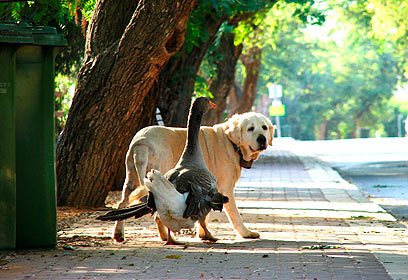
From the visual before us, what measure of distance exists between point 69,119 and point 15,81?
4.33 m

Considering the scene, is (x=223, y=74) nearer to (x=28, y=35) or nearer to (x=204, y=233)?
(x=204, y=233)

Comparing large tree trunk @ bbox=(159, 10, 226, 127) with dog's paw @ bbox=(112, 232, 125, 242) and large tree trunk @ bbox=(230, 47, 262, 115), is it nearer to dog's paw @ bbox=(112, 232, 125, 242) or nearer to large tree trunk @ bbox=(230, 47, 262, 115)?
dog's paw @ bbox=(112, 232, 125, 242)

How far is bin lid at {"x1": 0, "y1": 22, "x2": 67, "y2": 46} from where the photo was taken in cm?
732

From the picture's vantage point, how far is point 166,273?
6.33 m

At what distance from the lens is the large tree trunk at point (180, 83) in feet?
55.6

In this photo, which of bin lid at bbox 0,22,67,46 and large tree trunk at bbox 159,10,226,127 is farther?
large tree trunk at bbox 159,10,226,127

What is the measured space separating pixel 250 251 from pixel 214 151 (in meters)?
1.79

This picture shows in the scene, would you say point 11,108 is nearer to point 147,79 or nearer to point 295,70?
point 147,79

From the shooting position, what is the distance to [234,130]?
9000 millimetres

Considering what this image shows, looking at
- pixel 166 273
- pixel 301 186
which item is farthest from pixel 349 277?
pixel 301 186

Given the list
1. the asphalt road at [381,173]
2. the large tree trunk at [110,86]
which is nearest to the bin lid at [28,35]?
the large tree trunk at [110,86]

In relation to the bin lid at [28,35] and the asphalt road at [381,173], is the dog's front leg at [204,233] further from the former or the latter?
the asphalt road at [381,173]

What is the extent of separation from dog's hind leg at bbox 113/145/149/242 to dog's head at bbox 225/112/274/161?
111 centimetres

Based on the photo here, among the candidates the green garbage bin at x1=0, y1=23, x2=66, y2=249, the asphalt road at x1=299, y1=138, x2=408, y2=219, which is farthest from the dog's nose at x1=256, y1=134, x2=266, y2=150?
the asphalt road at x1=299, y1=138, x2=408, y2=219
